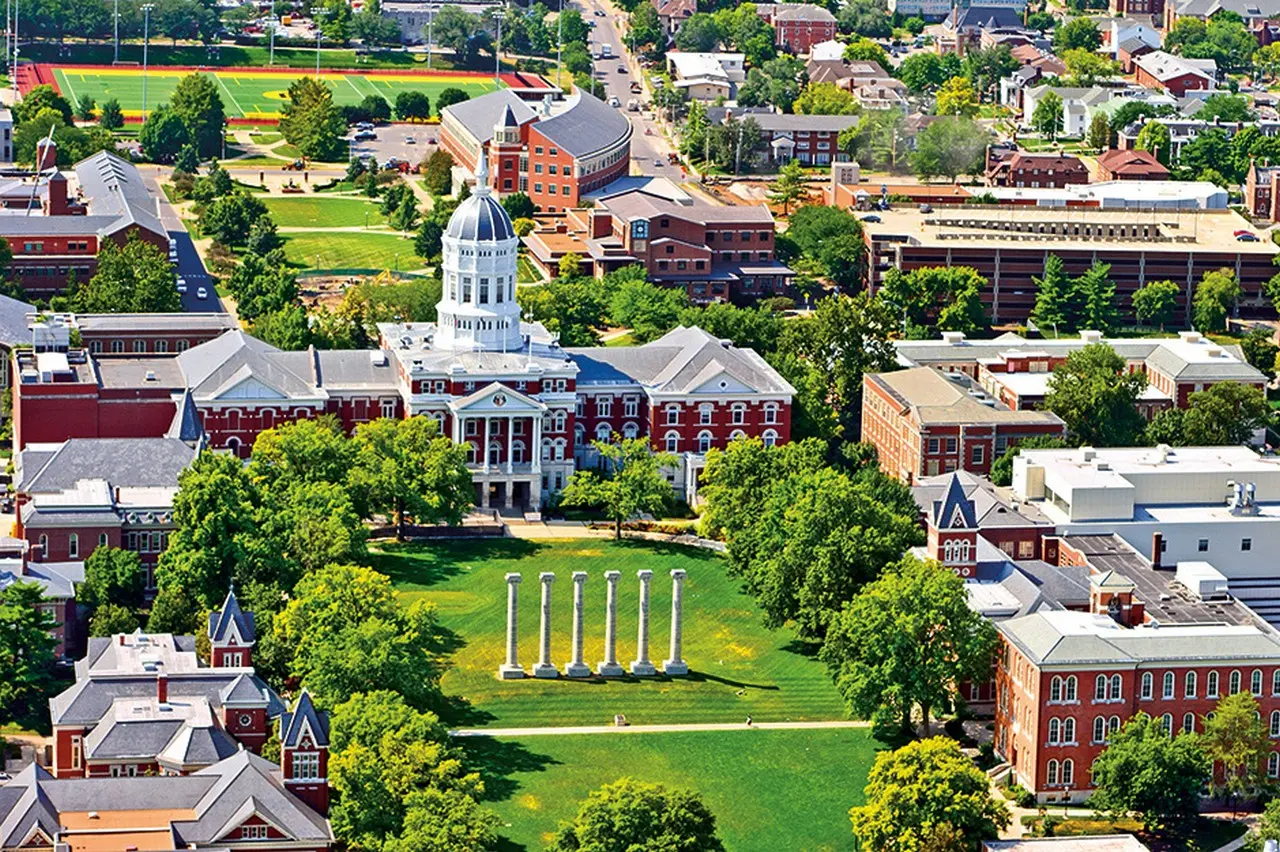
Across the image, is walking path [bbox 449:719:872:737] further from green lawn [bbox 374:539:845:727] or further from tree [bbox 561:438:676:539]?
tree [bbox 561:438:676:539]

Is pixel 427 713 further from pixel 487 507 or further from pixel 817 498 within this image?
pixel 487 507

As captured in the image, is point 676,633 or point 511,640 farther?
point 676,633

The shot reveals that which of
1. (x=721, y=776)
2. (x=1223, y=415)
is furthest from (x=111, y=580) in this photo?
(x=1223, y=415)

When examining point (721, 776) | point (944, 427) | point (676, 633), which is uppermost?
point (944, 427)

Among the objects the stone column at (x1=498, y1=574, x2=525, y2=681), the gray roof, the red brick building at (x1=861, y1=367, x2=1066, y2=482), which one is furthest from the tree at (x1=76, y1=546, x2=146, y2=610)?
the red brick building at (x1=861, y1=367, x2=1066, y2=482)

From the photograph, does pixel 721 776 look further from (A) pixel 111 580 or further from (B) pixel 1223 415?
(B) pixel 1223 415

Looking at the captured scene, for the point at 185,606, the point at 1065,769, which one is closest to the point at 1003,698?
the point at 1065,769
